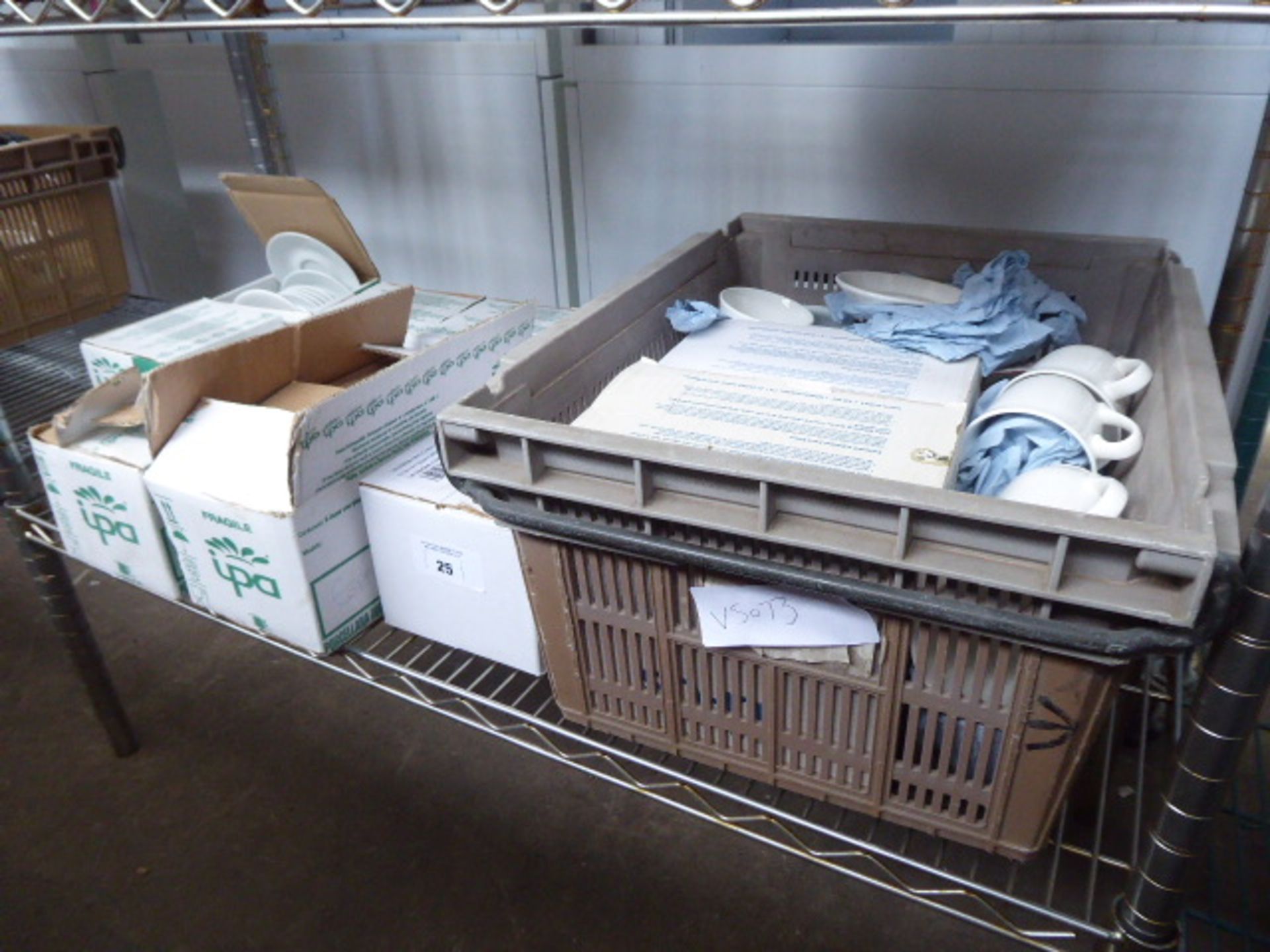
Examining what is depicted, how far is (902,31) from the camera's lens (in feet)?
4.25

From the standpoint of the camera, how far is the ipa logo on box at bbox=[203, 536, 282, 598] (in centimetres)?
75

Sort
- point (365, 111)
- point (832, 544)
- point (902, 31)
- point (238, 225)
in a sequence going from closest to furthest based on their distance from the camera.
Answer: point (832, 544) → point (902, 31) → point (365, 111) → point (238, 225)

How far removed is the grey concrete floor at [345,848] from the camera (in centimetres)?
106

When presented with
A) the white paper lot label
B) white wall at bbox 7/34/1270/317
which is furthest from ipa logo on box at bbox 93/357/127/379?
white wall at bbox 7/34/1270/317

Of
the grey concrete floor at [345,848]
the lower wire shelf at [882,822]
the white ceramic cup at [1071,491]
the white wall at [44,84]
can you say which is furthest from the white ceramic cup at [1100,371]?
the white wall at [44,84]

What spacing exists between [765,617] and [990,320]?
0.40 metres

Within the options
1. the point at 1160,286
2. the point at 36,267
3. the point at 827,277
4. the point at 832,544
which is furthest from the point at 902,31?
the point at 36,267

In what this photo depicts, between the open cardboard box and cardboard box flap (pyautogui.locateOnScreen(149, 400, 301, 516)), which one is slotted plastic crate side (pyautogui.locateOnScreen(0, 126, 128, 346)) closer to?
the open cardboard box

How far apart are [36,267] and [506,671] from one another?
106 centimetres

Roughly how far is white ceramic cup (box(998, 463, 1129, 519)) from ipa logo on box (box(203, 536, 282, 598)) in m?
0.60

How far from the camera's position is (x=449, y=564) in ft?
2.51

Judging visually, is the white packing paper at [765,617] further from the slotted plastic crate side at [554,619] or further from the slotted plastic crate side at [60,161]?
the slotted plastic crate side at [60,161]

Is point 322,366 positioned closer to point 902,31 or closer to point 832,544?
point 832,544

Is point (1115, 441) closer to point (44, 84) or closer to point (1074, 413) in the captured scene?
point (1074, 413)
